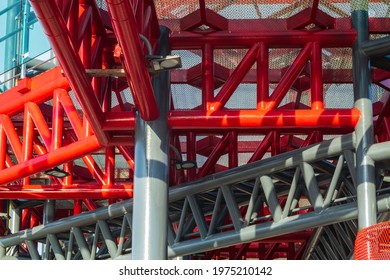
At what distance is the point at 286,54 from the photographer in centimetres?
1340

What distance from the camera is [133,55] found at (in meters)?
8.98

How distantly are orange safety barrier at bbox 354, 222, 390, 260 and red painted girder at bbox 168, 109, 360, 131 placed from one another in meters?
3.86

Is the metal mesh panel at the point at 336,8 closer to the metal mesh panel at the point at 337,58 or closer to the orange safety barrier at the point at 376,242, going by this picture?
the metal mesh panel at the point at 337,58

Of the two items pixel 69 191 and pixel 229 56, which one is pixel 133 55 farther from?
pixel 69 191

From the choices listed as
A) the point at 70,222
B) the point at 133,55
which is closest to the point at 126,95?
the point at 70,222

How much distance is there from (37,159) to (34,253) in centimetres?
593

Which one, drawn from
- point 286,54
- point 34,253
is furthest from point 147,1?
point 34,253

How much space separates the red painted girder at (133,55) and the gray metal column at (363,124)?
2.86m

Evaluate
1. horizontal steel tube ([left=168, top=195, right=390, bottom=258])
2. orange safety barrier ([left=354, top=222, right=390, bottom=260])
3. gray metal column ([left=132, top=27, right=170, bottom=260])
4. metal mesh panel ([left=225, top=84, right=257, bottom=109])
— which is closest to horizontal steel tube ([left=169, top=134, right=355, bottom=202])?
horizontal steel tube ([left=168, top=195, right=390, bottom=258])

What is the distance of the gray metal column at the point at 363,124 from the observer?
10914 millimetres

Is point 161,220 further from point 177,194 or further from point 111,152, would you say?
point 111,152

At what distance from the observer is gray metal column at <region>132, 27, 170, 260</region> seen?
10906 millimetres

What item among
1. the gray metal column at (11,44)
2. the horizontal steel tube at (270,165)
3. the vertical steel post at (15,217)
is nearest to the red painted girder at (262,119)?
the horizontal steel tube at (270,165)

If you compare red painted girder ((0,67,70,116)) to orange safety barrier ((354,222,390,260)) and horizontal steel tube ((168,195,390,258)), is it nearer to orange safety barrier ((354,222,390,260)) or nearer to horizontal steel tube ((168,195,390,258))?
horizontal steel tube ((168,195,390,258))
